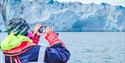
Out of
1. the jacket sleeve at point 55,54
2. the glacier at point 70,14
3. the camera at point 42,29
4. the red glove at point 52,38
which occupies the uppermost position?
the glacier at point 70,14

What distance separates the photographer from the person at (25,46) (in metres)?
2.21

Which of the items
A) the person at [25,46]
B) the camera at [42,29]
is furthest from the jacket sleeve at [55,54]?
the camera at [42,29]

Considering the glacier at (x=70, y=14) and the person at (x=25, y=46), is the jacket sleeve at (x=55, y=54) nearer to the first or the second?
the person at (x=25, y=46)

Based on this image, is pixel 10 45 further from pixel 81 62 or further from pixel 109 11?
pixel 109 11

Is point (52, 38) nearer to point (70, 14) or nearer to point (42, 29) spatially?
point (42, 29)

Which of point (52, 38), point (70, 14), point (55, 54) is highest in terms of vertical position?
point (70, 14)

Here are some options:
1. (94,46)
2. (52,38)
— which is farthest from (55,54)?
(94,46)

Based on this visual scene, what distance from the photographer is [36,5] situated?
2258mm

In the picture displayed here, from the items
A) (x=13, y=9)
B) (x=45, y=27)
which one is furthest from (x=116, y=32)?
(x=13, y=9)

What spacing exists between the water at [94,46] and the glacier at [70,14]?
5 centimetres

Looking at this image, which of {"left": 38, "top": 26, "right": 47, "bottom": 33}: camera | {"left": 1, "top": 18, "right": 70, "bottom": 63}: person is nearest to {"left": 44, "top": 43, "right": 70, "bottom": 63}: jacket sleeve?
{"left": 1, "top": 18, "right": 70, "bottom": 63}: person

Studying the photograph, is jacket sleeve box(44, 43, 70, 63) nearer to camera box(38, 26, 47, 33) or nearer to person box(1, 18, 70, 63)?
person box(1, 18, 70, 63)

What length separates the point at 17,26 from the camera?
2227mm

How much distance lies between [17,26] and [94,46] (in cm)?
54
